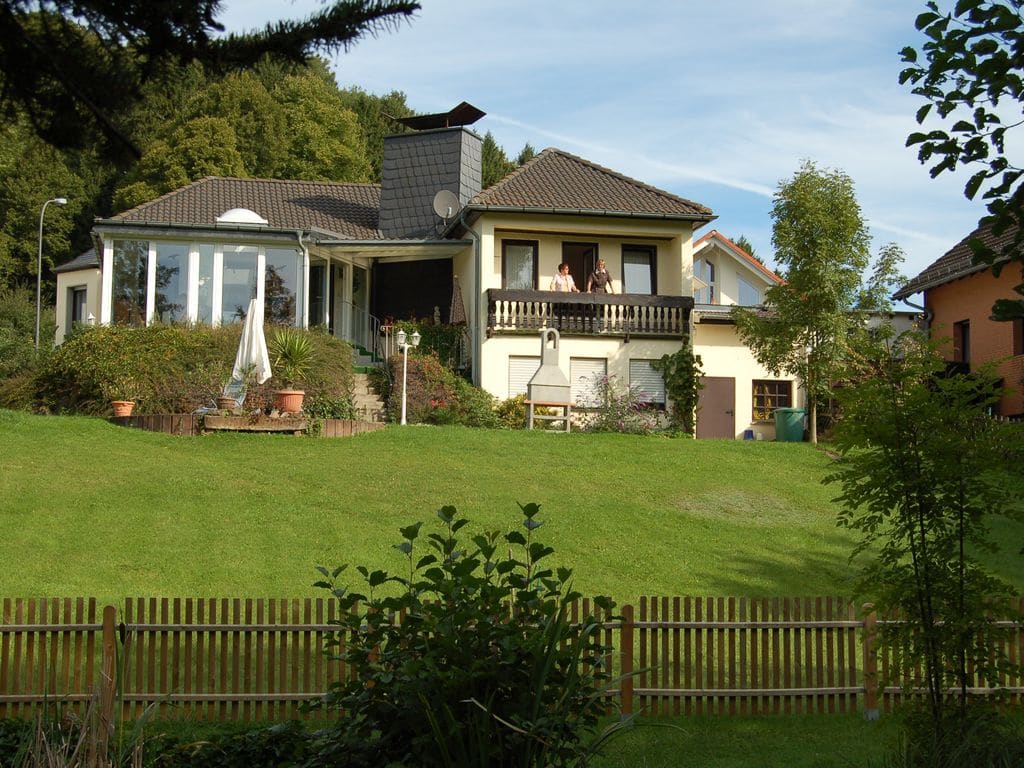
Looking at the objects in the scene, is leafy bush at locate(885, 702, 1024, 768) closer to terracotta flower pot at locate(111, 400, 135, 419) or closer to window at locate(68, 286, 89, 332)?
terracotta flower pot at locate(111, 400, 135, 419)

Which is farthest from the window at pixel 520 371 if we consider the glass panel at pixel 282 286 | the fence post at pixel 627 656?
the fence post at pixel 627 656

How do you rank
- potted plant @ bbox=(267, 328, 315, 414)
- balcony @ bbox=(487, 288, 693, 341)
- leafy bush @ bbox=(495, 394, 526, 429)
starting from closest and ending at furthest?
1. potted plant @ bbox=(267, 328, 315, 414)
2. leafy bush @ bbox=(495, 394, 526, 429)
3. balcony @ bbox=(487, 288, 693, 341)

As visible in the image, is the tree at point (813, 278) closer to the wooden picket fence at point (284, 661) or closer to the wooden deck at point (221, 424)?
the wooden deck at point (221, 424)

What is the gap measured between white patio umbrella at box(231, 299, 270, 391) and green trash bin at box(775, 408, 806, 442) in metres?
12.0

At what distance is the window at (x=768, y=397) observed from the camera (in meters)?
31.0

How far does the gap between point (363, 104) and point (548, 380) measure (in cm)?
3786

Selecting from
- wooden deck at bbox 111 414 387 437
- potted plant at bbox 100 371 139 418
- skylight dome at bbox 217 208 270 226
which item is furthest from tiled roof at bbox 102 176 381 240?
wooden deck at bbox 111 414 387 437

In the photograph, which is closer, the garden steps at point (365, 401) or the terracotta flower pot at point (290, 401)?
the terracotta flower pot at point (290, 401)

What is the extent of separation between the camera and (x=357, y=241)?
1142 inches

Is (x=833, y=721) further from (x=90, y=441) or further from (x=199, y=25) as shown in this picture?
(x=90, y=441)

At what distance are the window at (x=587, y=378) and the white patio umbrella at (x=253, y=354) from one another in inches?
331

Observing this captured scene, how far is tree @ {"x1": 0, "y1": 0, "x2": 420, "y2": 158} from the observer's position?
3611 millimetres

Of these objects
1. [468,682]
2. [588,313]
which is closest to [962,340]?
[588,313]

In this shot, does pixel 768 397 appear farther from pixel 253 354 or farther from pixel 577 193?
pixel 253 354
